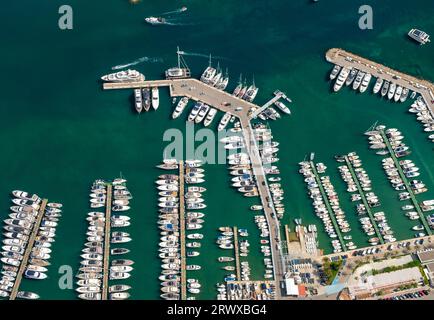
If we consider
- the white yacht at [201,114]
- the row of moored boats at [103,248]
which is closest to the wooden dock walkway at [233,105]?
the white yacht at [201,114]

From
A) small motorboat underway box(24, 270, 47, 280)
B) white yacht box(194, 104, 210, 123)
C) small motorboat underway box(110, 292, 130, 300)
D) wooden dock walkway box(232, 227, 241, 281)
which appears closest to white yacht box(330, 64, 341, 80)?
white yacht box(194, 104, 210, 123)

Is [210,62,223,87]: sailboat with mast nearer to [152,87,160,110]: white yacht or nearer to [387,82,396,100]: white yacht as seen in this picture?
[152,87,160,110]: white yacht

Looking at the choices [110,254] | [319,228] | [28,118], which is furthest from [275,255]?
[28,118]

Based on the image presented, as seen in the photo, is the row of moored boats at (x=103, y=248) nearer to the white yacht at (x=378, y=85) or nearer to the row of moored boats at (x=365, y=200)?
the row of moored boats at (x=365, y=200)

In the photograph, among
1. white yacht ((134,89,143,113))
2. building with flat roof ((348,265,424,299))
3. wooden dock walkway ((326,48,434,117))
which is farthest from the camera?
wooden dock walkway ((326,48,434,117))

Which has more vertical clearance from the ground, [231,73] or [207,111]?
[231,73]

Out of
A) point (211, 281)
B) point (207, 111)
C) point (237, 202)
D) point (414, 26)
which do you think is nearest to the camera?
point (211, 281)

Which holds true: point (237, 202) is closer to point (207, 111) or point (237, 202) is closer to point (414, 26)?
point (207, 111)
